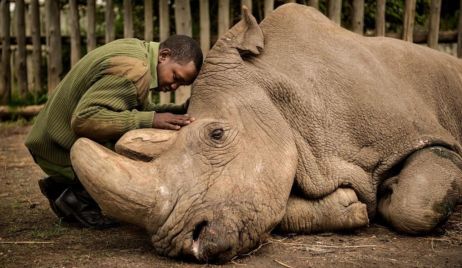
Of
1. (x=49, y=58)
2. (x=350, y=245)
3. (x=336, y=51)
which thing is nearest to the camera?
(x=350, y=245)

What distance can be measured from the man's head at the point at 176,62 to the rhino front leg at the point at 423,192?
1275 millimetres

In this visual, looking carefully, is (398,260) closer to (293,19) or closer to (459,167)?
(459,167)

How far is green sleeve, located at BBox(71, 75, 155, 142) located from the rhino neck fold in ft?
0.86

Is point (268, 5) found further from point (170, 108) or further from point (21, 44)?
point (170, 108)

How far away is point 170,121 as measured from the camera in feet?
11.5

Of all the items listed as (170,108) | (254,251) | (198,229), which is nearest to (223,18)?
(170,108)

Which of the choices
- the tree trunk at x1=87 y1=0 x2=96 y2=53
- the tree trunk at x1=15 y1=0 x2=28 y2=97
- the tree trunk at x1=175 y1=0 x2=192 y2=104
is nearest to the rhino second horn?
the tree trunk at x1=175 y1=0 x2=192 y2=104

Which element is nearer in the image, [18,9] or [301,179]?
[301,179]

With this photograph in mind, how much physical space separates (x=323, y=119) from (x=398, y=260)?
0.92 metres

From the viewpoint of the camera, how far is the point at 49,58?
28.0ft

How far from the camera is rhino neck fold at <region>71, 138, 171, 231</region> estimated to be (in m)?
3.10

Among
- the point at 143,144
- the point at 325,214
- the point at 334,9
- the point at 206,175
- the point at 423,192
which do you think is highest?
the point at 334,9

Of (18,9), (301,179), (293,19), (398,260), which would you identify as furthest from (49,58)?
(398,260)

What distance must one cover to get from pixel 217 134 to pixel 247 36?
2.51 feet
